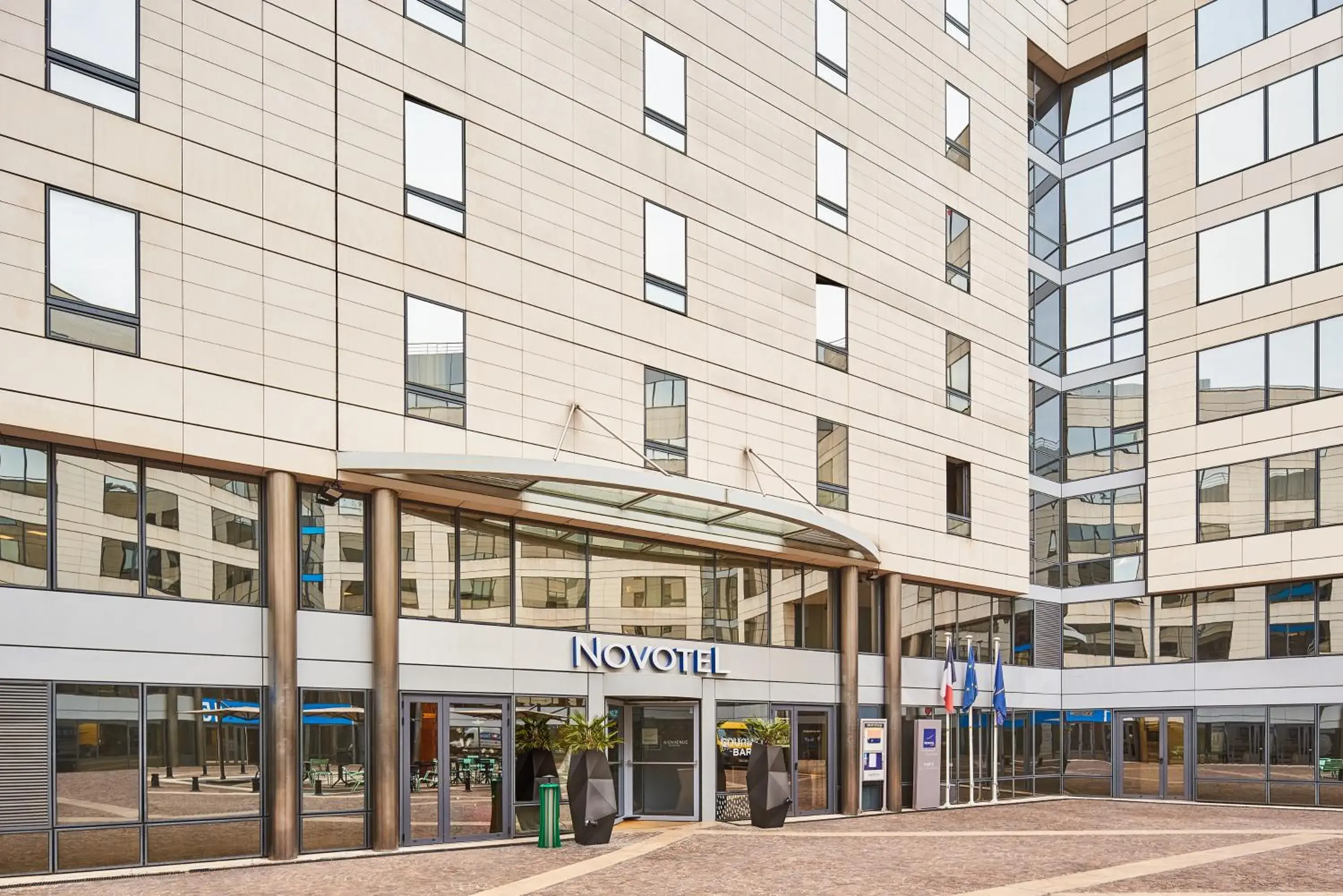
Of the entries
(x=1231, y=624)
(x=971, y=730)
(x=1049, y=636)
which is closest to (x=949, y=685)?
(x=971, y=730)

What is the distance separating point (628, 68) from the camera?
2177 cm

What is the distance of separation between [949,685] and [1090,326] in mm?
11366

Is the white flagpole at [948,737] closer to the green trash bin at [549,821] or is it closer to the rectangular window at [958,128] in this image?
the rectangular window at [958,128]

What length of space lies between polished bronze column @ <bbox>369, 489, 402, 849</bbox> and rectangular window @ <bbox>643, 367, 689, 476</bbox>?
201 inches

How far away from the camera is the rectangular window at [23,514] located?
14.2 metres

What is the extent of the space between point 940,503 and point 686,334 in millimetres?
8655

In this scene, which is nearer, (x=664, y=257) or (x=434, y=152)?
(x=434, y=152)

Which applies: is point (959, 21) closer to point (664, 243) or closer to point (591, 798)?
point (664, 243)

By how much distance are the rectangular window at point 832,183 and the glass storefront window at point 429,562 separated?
1112 centimetres

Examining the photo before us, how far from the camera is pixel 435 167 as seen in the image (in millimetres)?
18766

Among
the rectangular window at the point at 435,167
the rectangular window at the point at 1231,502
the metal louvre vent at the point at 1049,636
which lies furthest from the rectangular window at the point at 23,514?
the rectangular window at the point at 1231,502

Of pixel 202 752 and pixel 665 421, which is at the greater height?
pixel 665 421

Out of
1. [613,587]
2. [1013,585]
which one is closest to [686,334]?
[613,587]

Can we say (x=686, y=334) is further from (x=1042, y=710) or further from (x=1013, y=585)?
(x=1042, y=710)
